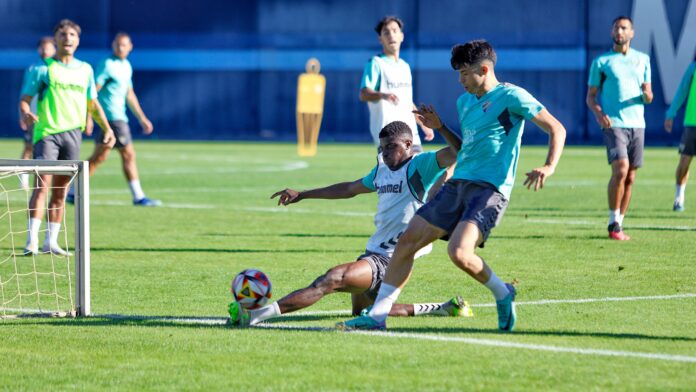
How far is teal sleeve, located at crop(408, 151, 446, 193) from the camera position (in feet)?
26.8

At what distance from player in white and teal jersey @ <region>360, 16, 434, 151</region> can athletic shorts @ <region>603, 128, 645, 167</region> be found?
2.18 meters

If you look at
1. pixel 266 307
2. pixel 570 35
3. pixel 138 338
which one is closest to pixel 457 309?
pixel 266 307

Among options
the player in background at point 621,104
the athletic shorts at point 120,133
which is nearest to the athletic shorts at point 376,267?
the player in background at point 621,104

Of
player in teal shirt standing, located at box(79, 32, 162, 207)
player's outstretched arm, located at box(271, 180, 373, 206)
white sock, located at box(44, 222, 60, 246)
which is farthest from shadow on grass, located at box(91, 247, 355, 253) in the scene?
player in teal shirt standing, located at box(79, 32, 162, 207)

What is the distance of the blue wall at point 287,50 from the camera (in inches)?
1565

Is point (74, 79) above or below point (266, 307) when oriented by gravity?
above

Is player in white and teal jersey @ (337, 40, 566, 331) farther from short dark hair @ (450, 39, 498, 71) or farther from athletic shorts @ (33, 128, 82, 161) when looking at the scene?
athletic shorts @ (33, 128, 82, 161)

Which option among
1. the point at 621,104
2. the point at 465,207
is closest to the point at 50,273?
the point at 465,207

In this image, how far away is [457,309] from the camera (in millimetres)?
8273

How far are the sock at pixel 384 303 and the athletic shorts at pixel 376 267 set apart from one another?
0.36 m

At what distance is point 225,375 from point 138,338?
1278 millimetres

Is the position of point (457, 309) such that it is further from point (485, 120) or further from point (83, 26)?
point (83, 26)

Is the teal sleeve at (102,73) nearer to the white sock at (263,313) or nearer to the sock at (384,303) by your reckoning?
the white sock at (263,313)

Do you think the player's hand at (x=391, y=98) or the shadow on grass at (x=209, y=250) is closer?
the shadow on grass at (x=209, y=250)
